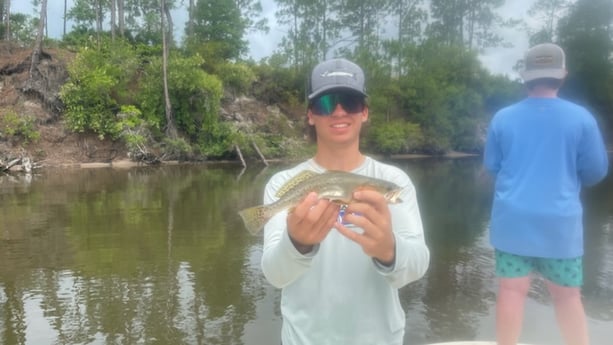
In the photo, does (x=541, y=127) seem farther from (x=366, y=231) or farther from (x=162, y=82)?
(x=162, y=82)

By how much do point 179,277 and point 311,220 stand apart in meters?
7.04

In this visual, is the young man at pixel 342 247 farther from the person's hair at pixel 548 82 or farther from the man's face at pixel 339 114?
the person's hair at pixel 548 82

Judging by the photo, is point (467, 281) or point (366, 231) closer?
point (366, 231)

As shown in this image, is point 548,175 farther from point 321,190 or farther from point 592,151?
point 321,190

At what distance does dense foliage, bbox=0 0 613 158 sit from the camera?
111 feet

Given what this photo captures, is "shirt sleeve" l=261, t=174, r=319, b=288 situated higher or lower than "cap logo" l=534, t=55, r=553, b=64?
lower

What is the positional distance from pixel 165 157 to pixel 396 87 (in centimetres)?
2571

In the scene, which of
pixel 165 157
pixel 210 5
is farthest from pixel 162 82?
pixel 210 5

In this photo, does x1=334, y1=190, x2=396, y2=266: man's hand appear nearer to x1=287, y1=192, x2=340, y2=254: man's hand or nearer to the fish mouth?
x1=287, y1=192, x2=340, y2=254: man's hand

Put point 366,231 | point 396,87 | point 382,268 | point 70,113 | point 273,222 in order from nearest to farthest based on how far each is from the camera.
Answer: point 366,231
point 382,268
point 273,222
point 70,113
point 396,87

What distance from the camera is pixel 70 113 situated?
31891mm

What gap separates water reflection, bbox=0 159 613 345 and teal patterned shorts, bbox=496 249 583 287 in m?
2.75

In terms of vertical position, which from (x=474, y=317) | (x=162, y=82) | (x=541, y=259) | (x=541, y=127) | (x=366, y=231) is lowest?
(x=474, y=317)

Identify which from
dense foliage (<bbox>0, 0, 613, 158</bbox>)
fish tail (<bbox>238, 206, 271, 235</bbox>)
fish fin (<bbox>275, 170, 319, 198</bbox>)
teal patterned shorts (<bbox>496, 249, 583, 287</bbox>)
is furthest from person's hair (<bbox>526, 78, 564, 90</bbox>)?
dense foliage (<bbox>0, 0, 613, 158</bbox>)
